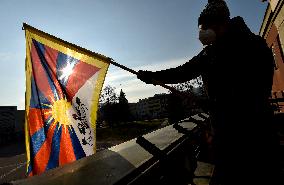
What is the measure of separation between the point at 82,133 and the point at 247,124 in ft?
7.65

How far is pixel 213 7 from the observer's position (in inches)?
77.8

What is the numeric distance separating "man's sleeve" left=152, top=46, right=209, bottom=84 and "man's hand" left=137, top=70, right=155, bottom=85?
5cm

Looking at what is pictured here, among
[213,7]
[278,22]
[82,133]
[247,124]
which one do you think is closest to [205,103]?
[247,124]

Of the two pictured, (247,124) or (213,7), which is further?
(213,7)

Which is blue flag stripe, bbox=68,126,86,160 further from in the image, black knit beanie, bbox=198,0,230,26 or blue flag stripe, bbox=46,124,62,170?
black knit beanie, bbox=198,0,230,26

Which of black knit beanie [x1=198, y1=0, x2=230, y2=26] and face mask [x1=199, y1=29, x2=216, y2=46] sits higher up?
black knit beanie [x1=198, y1=0, x2=230, y2=26]

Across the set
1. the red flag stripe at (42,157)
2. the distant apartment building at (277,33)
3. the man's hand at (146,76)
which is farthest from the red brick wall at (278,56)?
the red flag stripe at (42,157)

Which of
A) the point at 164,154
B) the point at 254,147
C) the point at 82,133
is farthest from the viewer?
the point at 82,133

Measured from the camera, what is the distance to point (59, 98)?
3.62m

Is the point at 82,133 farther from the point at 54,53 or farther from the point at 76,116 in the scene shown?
the point at 54,53

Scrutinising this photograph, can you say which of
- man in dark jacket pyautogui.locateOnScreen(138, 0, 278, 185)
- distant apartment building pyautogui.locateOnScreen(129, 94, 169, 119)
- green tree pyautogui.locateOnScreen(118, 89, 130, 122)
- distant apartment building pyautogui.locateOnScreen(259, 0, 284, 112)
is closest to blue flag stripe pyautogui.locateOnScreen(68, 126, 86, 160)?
man in dark jacket pyautogui.locateOnScreen(138, 0, 278, 185)

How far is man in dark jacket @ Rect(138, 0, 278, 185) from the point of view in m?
1.74

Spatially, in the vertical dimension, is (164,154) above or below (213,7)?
below

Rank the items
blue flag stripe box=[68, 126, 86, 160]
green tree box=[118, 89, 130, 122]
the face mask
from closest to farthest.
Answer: the face mask < blue flag stripe box=[68, 126, 86, 160] < green tree box=[118, 89, 130, 122]
